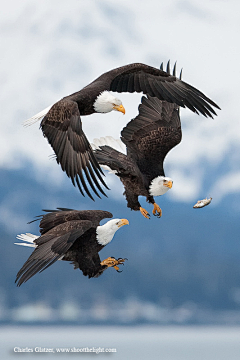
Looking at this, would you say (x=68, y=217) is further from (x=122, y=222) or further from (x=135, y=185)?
(x=135, y=185)

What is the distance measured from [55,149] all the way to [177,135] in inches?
76.3

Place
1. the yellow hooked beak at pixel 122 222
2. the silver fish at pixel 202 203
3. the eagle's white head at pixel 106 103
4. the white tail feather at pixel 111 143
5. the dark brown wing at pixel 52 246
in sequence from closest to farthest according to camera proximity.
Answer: the dark brown wing at pixel 52 246, the eagle's white head at pixel 106 103, the yellow hooked beak at pixel 122 222, the white tail feather at pixel 111 143, the silver fish at pixel 202 203

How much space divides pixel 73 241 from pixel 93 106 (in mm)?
1140

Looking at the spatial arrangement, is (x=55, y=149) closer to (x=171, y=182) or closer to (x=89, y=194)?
(x=89, y=194)

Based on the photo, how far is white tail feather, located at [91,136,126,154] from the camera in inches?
240

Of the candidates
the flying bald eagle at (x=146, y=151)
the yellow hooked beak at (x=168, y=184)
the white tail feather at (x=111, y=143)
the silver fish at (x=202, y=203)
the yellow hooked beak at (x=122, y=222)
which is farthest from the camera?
the silver fish at (x=202, y=203)

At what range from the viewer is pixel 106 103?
4992mm

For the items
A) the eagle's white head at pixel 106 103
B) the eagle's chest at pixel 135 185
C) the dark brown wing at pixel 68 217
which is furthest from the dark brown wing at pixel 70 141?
the eagle's chest at pixel 135 185

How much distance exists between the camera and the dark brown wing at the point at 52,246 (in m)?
4.46

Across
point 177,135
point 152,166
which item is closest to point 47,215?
point 152,166

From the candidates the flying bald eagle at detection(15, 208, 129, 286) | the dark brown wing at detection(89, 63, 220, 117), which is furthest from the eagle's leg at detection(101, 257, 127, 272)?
the dark brown wing at detection(89, 63, 220, 117)

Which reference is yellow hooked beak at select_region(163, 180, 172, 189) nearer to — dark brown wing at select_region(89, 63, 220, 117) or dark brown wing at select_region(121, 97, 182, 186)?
dark brown wing at select_region(121, 97, 182, 186)

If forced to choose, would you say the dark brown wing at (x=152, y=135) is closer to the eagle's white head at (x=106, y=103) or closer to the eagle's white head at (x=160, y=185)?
the eagle's white head at (x=160, y=185)

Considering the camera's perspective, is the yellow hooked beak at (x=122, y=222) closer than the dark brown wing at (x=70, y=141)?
No
